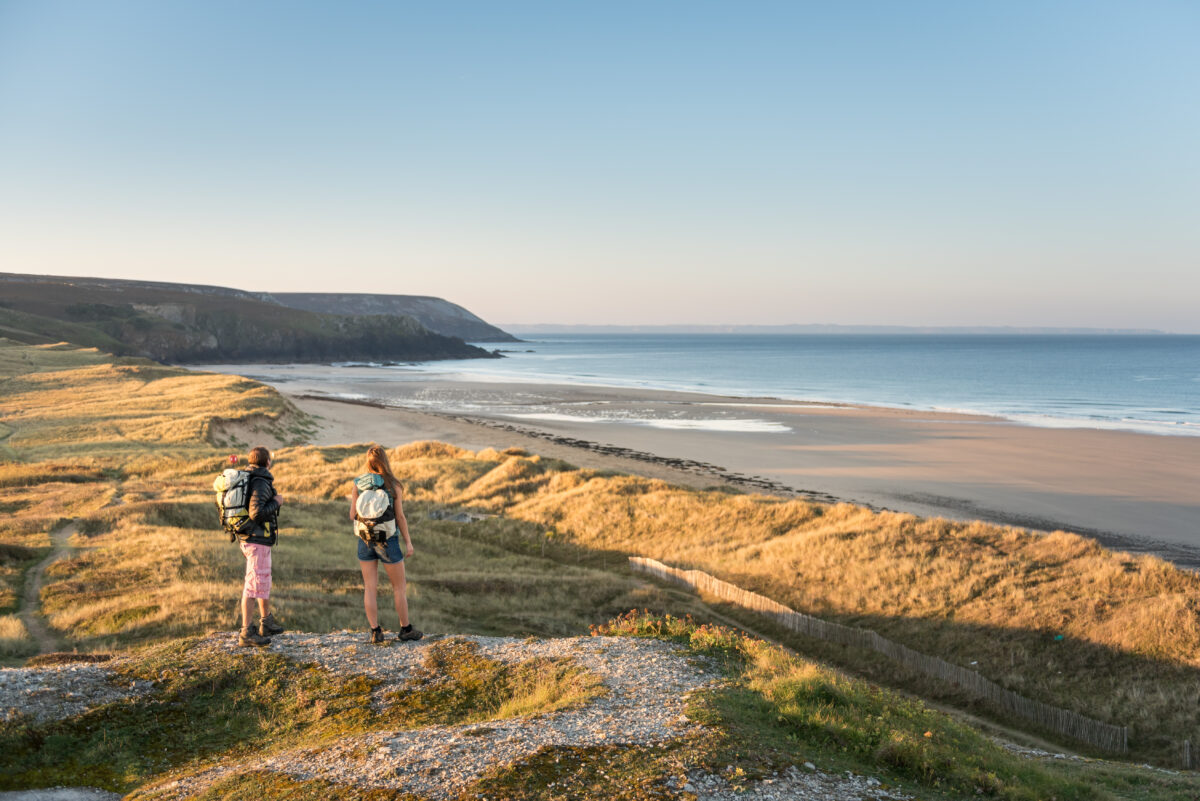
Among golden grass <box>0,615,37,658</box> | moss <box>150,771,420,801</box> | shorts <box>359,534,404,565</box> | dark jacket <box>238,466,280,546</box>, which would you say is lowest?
golden grass <box>0,615,37,658</box>

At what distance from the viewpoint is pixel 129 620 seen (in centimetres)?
1574

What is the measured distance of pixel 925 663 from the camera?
1952 centimetres

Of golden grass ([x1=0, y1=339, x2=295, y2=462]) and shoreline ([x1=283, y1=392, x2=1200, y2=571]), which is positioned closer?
shoreline ([x1=283, y1=392, x2=1200, y2=571])

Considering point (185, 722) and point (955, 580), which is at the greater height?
point (185, 722)

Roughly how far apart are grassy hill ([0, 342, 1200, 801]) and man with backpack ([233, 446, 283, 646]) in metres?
0.72

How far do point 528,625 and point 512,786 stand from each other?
14115 millimetres

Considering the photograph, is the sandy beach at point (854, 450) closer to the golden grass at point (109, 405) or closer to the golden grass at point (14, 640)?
the golden grass at point (109, 405)

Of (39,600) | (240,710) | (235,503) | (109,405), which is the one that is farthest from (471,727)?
(109,405)

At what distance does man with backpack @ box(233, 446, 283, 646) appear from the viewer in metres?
10.4

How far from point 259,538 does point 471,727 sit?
435cm

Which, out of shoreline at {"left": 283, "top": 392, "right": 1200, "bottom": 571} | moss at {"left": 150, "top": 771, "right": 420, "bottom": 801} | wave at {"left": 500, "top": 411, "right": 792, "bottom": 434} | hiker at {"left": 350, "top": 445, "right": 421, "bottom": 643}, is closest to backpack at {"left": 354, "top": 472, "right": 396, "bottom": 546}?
hiker at {"left": 350, "top": 445, "right": 421, "bottom": 643}

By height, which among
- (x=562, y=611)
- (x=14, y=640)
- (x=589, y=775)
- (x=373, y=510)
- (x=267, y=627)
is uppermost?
(x=373, y=510)

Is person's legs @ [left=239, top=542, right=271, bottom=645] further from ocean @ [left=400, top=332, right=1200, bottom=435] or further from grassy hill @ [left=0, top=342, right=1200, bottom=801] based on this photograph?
ocean @ [left=400, top=332, right=1200, bottom=435]

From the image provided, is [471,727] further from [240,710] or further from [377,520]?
[377,520]
